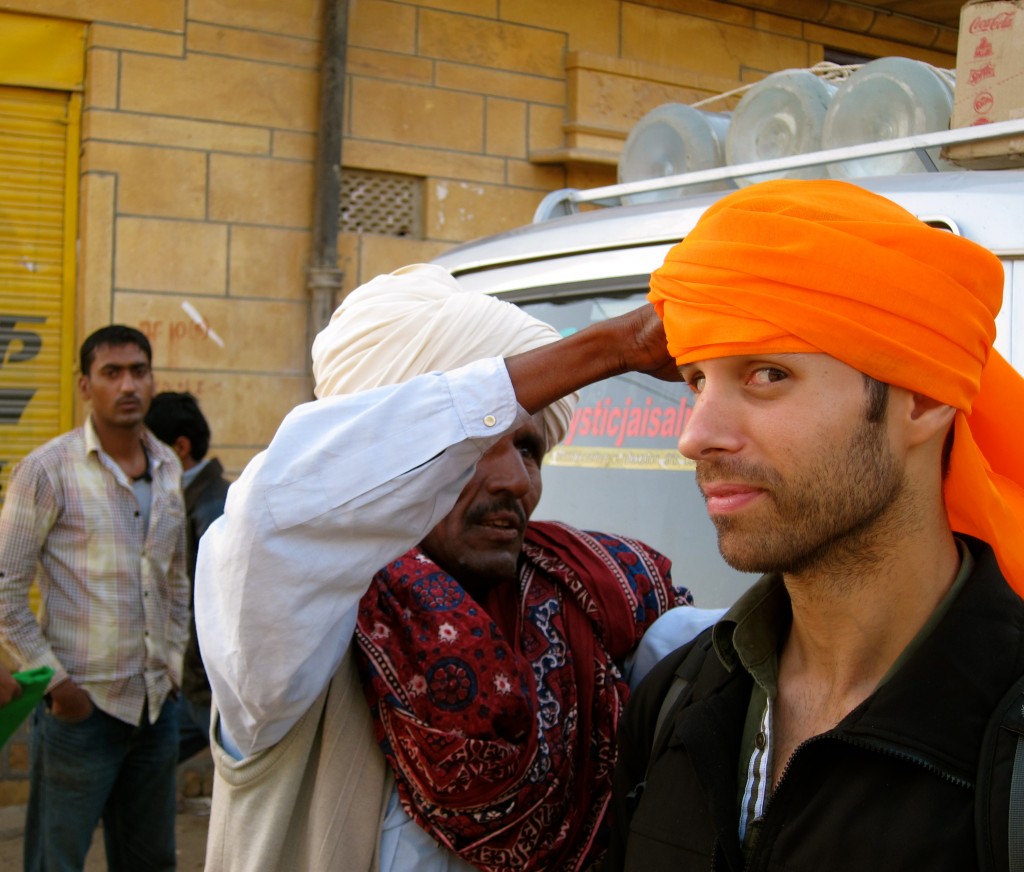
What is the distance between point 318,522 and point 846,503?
2.30 ft

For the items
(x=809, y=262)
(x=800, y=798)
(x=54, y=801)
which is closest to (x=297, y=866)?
(x=800, y=798)

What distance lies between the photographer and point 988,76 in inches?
109

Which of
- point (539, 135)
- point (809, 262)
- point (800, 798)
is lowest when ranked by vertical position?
point (800, 798)

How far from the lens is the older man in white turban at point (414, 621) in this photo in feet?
5.68

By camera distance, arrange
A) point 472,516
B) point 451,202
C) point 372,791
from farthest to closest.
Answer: point 451,202 < point 472,516 < point 372,791

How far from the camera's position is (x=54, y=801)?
433 centimetres

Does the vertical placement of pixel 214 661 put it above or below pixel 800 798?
above

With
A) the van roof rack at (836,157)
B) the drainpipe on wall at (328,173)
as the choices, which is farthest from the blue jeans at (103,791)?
the drainpipe on wall at (328,173)

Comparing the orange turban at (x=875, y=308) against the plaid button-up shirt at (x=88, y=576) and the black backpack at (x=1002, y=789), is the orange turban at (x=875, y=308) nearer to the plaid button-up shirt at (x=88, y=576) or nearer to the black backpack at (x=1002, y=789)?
the black backpack at (x=1002, y=789)

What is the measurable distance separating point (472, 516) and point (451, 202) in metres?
6.23

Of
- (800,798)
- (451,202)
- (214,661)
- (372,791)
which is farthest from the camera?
(451,202)

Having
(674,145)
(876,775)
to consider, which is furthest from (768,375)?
(674,145)

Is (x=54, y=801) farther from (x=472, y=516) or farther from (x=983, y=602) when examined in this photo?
(x=983, y=602)

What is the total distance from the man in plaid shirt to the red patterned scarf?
2723 millimetres
